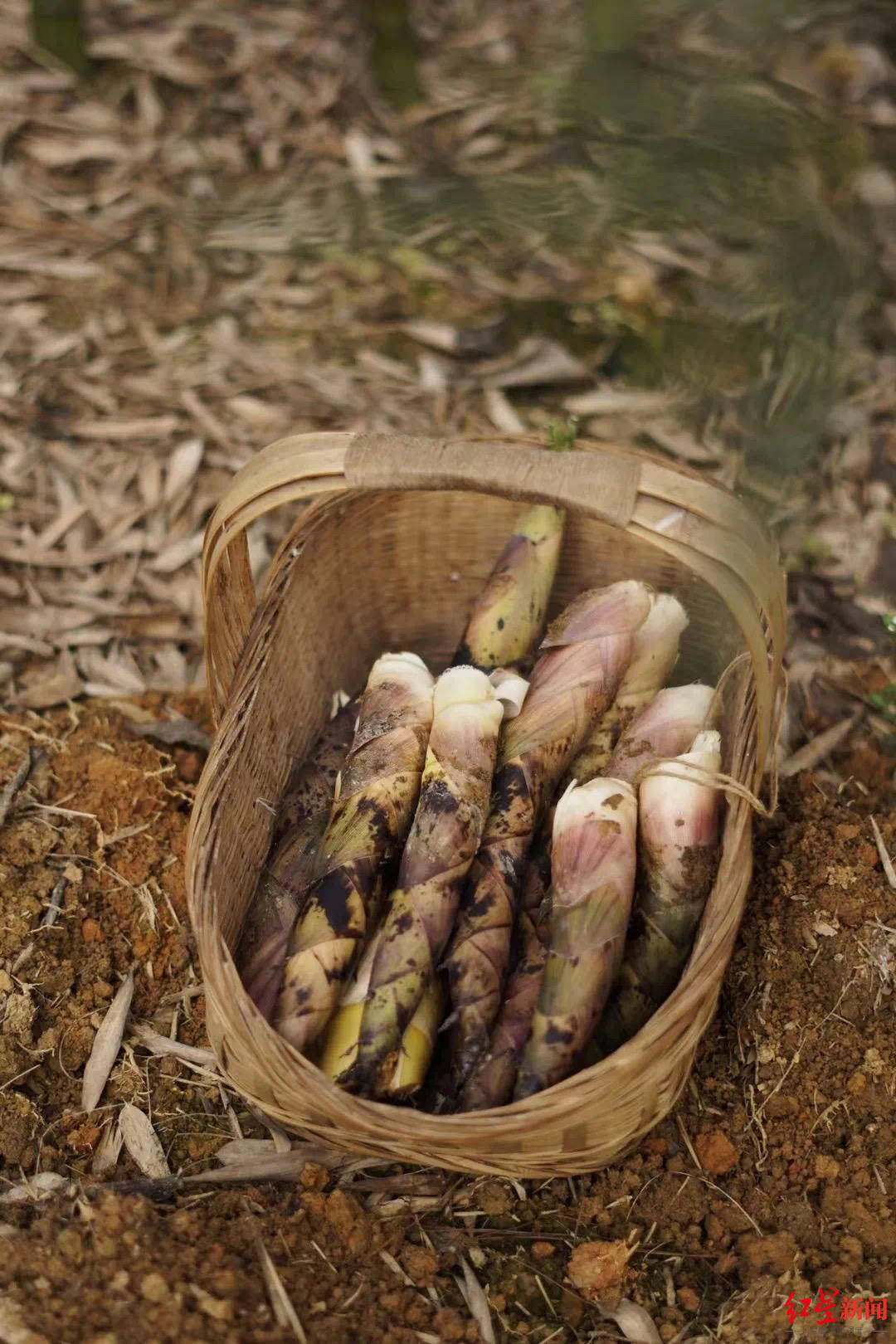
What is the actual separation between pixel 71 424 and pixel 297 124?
146 cm

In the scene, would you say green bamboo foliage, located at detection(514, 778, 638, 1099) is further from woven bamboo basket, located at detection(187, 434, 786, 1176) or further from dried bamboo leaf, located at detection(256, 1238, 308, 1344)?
dried bamboo leaf, located at detection(256, 1238, 308, 1344)

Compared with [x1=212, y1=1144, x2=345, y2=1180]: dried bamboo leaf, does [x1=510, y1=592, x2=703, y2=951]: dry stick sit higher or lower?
higher

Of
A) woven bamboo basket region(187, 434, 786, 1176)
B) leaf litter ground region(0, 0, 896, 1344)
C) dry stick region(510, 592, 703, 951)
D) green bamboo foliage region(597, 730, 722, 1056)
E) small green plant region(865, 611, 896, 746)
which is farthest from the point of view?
small green plant region(865, 611, 896, 746)

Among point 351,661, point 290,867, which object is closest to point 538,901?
point 290,867

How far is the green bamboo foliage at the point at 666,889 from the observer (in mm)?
1849

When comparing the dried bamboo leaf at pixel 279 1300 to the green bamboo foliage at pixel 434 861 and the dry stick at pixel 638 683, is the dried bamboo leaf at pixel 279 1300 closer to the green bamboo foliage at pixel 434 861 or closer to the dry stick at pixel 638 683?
the green bamboo foliage at pixel 434 861

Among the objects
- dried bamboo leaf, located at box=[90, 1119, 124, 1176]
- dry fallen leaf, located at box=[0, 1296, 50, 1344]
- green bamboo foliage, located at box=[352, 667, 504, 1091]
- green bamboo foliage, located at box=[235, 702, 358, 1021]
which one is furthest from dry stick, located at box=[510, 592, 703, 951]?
dry fallen leaf, located at box=[0, 1296, 50, 1344]

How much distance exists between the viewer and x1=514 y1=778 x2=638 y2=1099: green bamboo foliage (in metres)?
1.71

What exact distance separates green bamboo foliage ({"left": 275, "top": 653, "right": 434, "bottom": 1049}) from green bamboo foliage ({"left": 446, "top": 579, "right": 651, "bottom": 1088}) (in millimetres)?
145

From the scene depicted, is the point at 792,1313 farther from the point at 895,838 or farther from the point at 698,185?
the point at 698,185

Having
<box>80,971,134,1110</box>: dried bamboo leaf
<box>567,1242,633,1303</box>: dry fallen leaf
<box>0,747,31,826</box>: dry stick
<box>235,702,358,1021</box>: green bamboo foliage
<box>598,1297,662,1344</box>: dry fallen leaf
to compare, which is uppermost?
<box>235,702,358,1021</box>: green bamboo foliage

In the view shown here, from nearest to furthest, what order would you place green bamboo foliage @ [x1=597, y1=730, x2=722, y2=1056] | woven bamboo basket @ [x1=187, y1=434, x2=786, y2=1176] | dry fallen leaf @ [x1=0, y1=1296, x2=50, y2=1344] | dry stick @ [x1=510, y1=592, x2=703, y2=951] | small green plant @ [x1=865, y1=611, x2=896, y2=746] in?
dry fallen leaf @ [x1=0, y1=1296, x2=50, y2=1344]
woven bamboo basket @ [x1=187, y1=434, x2=786, y2=1176]
green bamboo foliage @ [x1=597, y1=730, x2=722, y2=1056]
dry stick @ [x1=510, y1=592, x2=703, y2=951]
small green plant @ [x1=865, y1=611, x2=896, y2=746]

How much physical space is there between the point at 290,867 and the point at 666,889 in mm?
637

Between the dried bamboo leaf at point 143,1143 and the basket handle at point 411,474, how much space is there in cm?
84
